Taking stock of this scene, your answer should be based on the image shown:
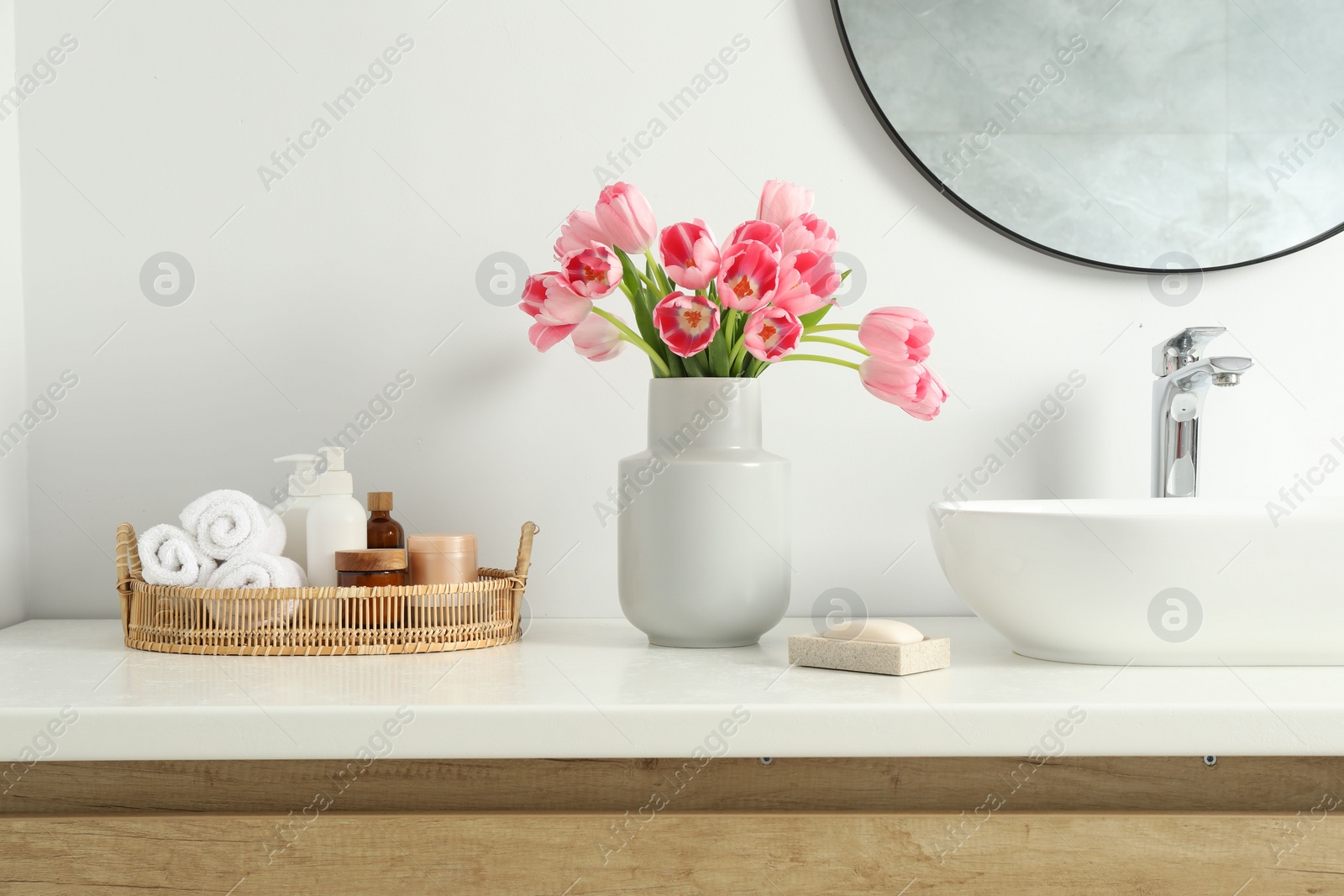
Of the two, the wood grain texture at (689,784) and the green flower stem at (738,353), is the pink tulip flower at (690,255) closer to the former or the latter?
the green flower stem at (738,353)

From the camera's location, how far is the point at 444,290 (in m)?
1.09

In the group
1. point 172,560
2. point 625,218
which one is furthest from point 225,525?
point 625,218

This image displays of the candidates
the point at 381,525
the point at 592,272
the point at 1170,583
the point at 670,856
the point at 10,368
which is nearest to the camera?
the point at 670,856

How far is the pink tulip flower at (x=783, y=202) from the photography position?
863 mm

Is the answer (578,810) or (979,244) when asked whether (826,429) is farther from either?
(578,810)

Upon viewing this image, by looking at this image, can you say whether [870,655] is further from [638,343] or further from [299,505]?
[299,505]

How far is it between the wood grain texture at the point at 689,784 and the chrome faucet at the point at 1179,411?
17.0 inches

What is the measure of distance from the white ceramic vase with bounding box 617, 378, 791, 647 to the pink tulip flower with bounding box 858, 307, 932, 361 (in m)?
0.11

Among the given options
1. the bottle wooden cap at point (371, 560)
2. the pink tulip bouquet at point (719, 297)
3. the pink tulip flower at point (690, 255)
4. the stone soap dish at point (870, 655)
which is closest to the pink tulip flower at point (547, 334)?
the pink tulip bouquet at point (719, 297)

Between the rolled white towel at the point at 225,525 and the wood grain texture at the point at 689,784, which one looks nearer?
the wood grain texture at the point at 689,784

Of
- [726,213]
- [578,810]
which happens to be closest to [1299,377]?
[726,213]

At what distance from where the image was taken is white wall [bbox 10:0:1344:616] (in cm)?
109

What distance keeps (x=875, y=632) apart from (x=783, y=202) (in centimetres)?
36

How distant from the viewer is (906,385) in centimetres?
86
